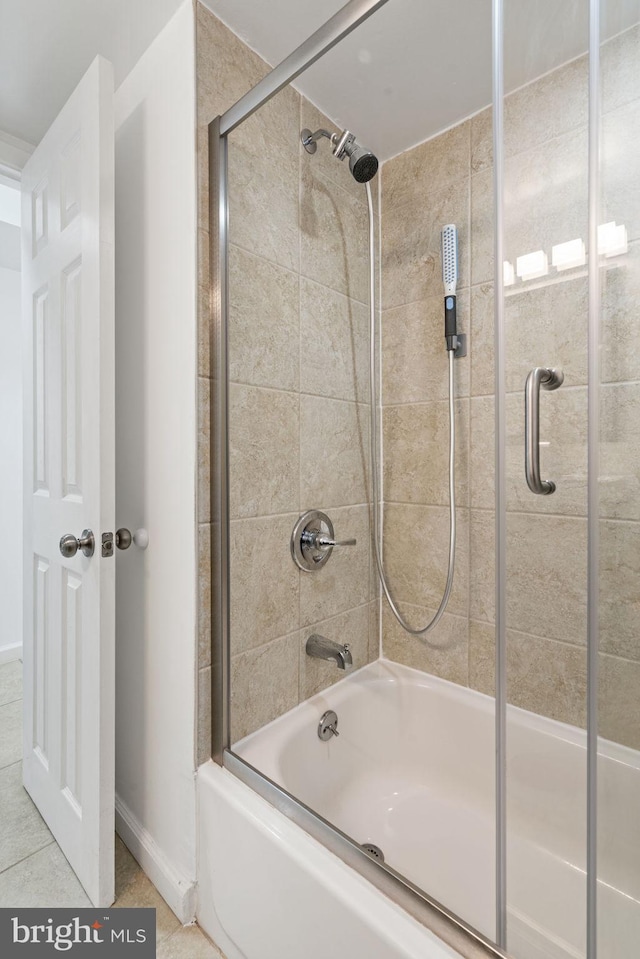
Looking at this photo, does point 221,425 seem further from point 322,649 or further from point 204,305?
point 322,649

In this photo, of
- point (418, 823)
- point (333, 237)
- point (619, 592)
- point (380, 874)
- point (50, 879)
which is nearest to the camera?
point (619, 592)

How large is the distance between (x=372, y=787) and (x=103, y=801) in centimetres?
74

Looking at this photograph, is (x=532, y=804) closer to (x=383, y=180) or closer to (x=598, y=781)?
(x=598, y=781)

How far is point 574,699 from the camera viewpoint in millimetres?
588

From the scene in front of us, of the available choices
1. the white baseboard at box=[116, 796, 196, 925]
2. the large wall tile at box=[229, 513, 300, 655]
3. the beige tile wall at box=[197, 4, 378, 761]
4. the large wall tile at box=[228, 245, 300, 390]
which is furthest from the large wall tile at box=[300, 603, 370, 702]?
the large wall tile at box=[228, 245, 300, 390]

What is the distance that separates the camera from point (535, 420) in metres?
0.59

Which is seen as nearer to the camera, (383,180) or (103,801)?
(103,801)

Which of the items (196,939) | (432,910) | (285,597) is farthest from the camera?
(285,597)

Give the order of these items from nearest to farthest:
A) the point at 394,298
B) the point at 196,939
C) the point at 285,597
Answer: the point at 196,939
the point at 285,597
the point at 394,298

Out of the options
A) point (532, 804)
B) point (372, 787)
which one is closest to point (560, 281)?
point (532, 804)

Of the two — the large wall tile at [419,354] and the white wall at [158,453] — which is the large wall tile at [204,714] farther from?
the large wall tile at [419,354]

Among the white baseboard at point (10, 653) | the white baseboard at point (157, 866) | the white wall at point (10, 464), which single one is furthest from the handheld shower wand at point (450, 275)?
the white baseboard at point (10, 653)

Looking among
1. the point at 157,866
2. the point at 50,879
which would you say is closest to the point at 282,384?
the point at 157,866

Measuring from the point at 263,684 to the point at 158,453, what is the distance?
2.12 feet
